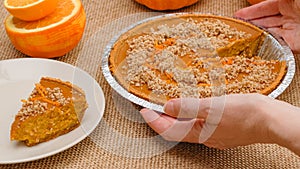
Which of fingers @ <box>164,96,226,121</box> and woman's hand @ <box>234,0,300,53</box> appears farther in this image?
woman's hand @ <box>234,0,300,53</box>

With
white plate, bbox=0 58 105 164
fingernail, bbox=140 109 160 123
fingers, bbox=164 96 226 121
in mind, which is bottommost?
white plate, bbox=0 58 105 164

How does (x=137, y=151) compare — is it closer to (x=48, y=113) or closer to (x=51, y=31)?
(x=48, y=113)

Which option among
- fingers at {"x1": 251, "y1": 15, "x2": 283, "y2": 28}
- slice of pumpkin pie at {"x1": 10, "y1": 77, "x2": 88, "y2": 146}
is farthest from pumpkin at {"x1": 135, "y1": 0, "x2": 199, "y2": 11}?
slice of pumpkin pie at {"x1": 10, "y1": 77, "x2": 88, "y2": 146}

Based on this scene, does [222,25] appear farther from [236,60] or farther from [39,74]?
[39,74]

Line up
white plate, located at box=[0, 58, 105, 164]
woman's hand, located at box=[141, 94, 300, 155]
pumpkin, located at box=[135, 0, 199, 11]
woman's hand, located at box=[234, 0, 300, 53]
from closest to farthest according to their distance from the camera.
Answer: woman's hand, located at box=[141, 94, 300, 155], white plate, located at box=[0, 58, 105, 164], woman's hand, located at box=[234, 0, 300, 53], pumpkin, located at box=[135, 0, 199, 11]

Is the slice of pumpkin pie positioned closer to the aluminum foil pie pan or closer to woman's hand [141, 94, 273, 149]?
the aluminum foil pie pan

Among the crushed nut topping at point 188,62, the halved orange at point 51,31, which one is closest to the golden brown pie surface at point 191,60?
the crushed nut topping at point 188,62
